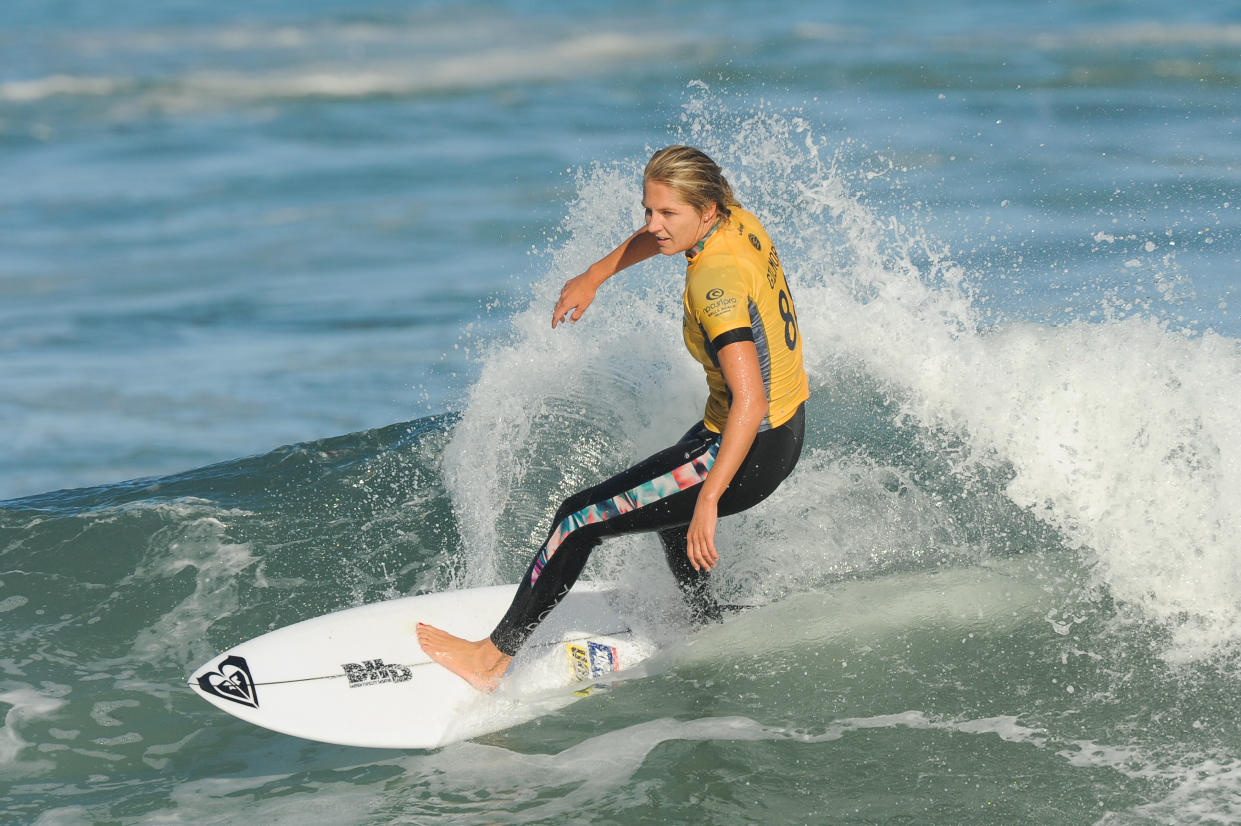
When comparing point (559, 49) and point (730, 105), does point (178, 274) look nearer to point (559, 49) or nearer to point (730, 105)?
point (730, 105)

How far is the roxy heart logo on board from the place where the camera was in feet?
16.4

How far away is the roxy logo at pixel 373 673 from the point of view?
5168 mm

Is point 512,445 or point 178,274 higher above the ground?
point 178,274

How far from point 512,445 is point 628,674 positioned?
1.93 metres

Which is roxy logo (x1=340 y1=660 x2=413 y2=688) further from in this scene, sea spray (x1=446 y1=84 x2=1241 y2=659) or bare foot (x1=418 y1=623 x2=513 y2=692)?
sea spray (x1=446 y1=84 x2=1241 y2=659)

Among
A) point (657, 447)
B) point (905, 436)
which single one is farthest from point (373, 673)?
point (905, 436)

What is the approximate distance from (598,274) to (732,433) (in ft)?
4.02

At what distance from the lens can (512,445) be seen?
6.91 meters

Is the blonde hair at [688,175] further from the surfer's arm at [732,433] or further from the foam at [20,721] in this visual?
the foam at [20,721]

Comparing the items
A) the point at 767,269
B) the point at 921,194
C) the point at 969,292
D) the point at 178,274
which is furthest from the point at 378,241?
the point at 767,269

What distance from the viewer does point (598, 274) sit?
205 inches

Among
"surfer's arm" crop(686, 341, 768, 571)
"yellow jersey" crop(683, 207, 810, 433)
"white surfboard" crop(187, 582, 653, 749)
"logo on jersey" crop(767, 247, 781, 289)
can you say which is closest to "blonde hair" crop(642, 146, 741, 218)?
"yellow jersey" crop(683, 207, 810, 433)

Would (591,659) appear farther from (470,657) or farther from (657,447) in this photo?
(657,447)

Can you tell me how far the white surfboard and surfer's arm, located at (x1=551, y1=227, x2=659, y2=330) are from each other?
137 centimetres
